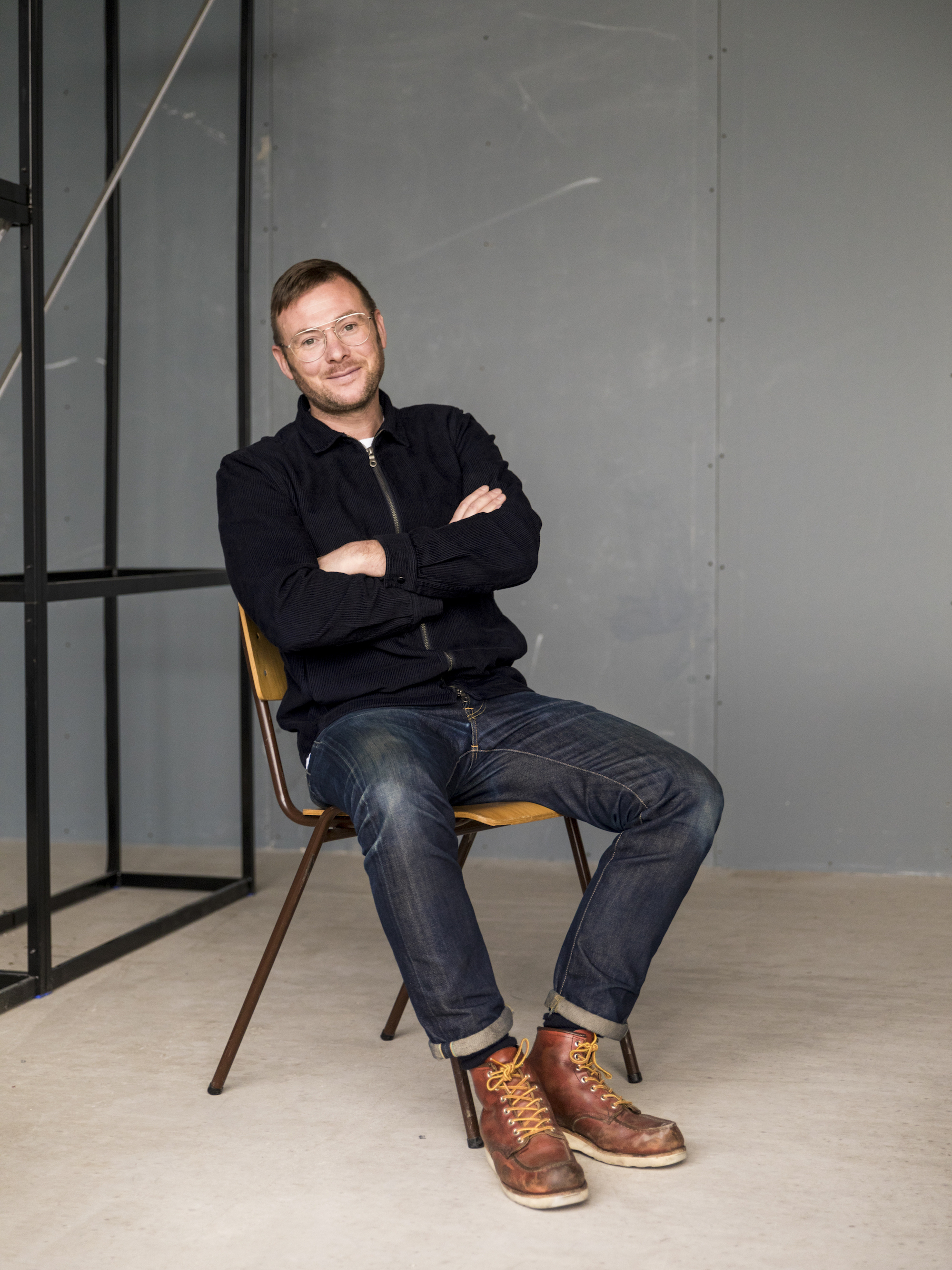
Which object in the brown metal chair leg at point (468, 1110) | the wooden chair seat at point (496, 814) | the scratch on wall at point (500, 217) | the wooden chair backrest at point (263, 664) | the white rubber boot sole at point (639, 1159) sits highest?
the scratch on wall at point (500, 217)

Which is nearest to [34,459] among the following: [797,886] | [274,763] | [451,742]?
[274,763]

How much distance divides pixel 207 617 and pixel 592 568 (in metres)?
1.13

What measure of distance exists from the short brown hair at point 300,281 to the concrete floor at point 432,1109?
126cm

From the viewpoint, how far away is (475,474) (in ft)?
7.61

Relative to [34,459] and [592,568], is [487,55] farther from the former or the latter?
[34,459]

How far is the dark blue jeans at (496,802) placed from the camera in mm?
1756

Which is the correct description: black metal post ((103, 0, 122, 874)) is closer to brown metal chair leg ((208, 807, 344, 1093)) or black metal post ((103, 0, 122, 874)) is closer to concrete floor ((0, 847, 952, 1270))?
concrete floor ((0, 847, 952, 1270))

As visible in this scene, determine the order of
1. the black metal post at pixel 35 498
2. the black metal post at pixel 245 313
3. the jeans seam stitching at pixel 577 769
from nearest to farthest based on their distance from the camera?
the jeans seam stitching at pixel 577 769, the black metal post at pixel 35 498, the black metal post at pixel 245 313

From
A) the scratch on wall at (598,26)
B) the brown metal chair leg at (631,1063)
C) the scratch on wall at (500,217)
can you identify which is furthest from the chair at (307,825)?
the scratch on wall at (598,26)

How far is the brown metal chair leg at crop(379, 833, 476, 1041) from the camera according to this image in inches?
86.2

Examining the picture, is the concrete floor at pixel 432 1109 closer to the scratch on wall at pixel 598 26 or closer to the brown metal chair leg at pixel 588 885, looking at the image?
the brown metal chair leg at pixel 588 885

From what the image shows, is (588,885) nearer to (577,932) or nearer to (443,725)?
(577,932)

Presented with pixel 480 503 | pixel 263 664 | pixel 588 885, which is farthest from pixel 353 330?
pixel 588 885

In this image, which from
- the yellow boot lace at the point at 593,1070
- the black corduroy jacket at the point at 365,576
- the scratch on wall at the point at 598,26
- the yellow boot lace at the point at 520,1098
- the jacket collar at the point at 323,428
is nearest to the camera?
the yellow boot lace at the point at 520,1098
